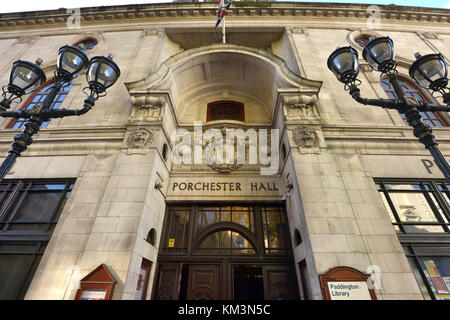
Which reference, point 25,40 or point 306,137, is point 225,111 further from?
point 25,40

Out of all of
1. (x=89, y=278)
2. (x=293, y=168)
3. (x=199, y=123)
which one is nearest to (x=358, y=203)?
(x=293, y=168)

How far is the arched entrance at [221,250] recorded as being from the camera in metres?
6.80

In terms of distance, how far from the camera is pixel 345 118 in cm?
857

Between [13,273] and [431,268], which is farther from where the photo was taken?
[13,273]

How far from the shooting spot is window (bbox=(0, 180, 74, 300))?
605 centimetres

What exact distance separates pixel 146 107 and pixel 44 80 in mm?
3866

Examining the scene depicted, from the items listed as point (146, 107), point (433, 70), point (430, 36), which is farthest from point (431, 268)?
point (430, 36)

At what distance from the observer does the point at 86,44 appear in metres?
13.5

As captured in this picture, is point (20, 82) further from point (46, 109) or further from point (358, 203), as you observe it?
point (358, 203)

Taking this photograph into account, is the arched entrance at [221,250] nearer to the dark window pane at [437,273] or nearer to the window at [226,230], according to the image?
Result: the window at [226,230]

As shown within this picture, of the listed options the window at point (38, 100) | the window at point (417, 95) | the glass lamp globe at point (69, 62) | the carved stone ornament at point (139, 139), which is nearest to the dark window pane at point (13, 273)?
Answer: the carved stone ornament at point (139, 139)

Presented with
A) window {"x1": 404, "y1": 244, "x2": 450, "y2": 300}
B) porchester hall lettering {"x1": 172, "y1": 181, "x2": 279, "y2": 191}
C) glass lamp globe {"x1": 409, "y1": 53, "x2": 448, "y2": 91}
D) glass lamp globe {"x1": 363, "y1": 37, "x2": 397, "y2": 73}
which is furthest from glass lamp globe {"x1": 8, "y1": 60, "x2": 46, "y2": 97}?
window {"x1": 404, "y1": 244, "x2": 450, "y2": 300}

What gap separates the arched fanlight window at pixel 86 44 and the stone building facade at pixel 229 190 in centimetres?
224

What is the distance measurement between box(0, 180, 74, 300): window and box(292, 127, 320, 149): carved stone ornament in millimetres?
8760
